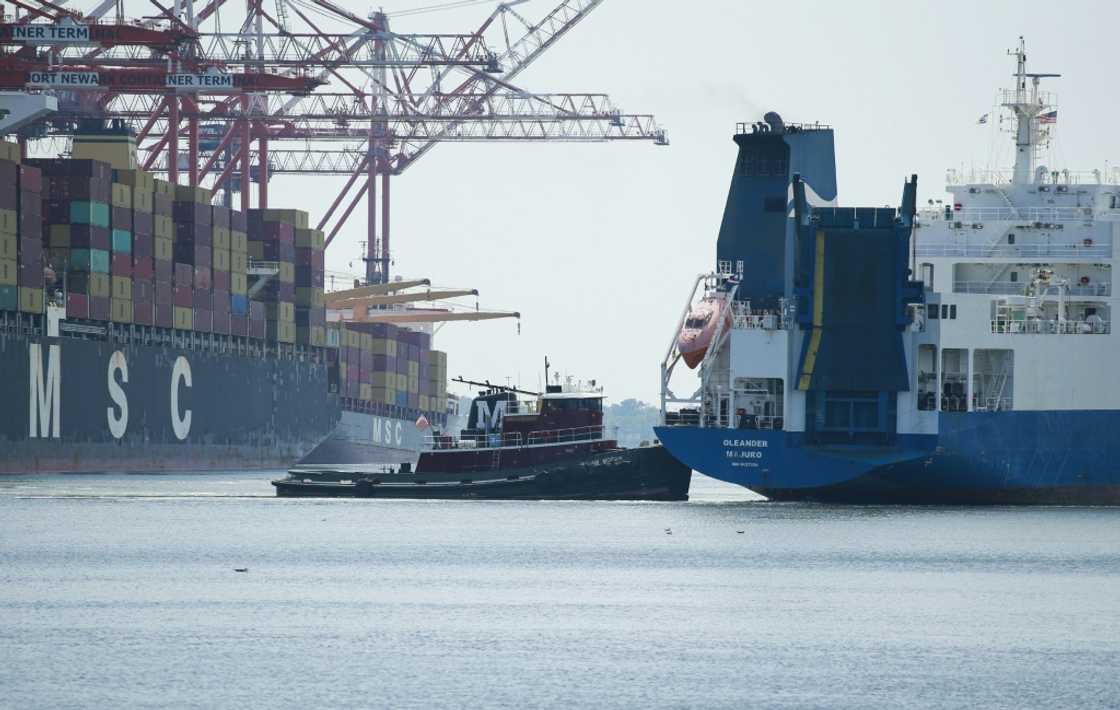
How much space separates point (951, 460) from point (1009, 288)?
6009mm

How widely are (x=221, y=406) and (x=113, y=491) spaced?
29829mm

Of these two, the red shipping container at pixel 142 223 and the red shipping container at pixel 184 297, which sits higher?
the red shipping container at pixel 142 223

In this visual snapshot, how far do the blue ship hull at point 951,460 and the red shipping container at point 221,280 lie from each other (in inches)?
1857

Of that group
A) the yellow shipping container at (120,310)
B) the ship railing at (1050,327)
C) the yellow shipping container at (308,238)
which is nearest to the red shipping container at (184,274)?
the yellow shipping container at (120,310)

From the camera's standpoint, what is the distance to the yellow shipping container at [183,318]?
Result: 99887mm

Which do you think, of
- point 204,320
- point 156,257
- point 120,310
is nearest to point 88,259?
point 120,310

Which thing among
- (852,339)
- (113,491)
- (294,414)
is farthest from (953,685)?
(294,414)

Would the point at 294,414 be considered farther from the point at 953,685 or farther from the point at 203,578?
the point at 953,685

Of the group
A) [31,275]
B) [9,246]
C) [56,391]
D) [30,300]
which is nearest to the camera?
[9,246]

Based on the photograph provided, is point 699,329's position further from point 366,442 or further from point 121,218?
point 366,442

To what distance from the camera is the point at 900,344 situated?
5828 centimetres

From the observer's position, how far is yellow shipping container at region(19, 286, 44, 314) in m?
86.3

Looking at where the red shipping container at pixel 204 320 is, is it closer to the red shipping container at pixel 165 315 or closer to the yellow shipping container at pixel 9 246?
the red shipping container at pixel 165 315

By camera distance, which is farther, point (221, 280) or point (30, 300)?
point (221, 280)
